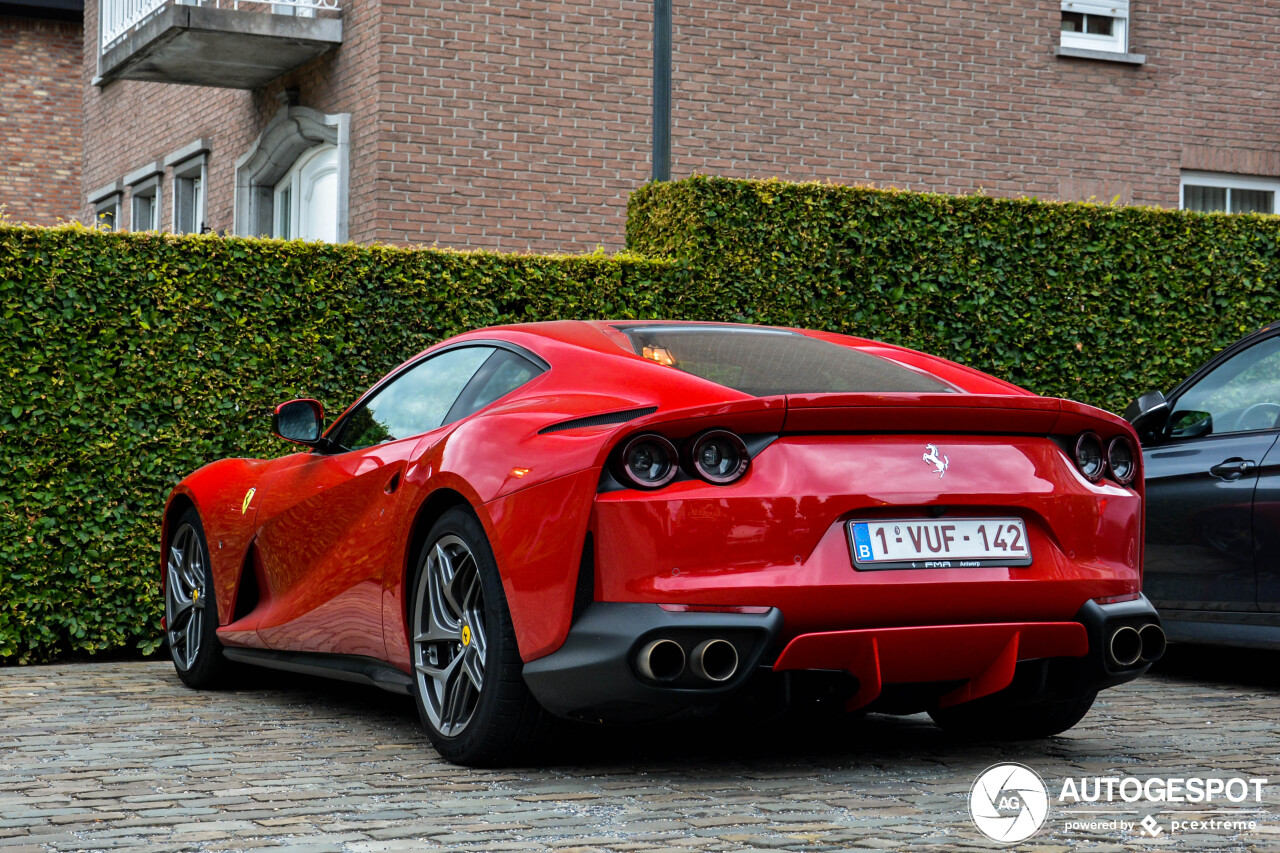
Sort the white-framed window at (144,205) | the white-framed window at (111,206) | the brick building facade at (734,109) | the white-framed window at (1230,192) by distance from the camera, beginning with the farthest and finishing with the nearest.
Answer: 1. the white-framed window at (111,206)
2. the white-framed window at (144,205)
3. the white-framed window at (1230,192)
4. the brick building facade at (734,109)

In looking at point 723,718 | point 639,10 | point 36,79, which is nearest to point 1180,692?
point 723,718

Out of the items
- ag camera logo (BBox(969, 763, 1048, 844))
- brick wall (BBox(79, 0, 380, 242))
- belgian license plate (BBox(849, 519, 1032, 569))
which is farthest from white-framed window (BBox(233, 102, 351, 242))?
ag camera logo (BBox(969, 763, 1048, 844))

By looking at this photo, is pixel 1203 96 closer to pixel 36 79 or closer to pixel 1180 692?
pixel 1180 692

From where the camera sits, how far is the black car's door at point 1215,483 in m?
6.56

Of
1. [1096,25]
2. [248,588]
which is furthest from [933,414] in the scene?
[1096,25]

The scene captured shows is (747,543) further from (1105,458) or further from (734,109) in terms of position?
(734,109)

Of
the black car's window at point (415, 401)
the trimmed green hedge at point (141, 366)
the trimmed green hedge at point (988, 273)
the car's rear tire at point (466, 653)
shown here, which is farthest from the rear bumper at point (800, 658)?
the trimmed green hedge at point (988, 273)

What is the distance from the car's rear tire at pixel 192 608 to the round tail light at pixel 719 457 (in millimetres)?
3155

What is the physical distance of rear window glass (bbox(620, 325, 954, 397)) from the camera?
185 inches

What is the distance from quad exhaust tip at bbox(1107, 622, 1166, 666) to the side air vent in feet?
4.99

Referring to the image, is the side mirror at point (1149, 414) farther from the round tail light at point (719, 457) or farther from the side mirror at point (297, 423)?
the side mirror at point (297, 423)

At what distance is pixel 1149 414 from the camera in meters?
7.11

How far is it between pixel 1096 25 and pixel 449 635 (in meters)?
13.7

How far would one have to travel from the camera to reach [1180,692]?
22.0 ft
